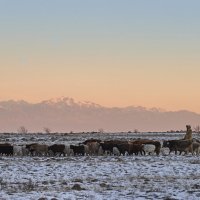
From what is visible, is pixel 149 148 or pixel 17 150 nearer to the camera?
pixel 17 150

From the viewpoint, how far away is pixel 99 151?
110 ft

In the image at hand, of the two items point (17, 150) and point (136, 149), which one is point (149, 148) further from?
point (17, 150)

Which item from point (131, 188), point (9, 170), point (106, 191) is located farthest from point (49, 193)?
point (9, 170)

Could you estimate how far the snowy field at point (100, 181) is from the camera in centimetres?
1519

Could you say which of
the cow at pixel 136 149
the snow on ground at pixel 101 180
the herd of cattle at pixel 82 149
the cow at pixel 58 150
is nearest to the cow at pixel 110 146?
the herd of cattle at pixel 82 149

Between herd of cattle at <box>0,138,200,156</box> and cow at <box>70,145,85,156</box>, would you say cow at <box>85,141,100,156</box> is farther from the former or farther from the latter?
cow at <box>70,145,85,156</box>

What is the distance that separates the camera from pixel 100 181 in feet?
62.2

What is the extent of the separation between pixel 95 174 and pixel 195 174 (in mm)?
4441

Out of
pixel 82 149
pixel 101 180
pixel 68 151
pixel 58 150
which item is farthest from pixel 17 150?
pixel 101 180

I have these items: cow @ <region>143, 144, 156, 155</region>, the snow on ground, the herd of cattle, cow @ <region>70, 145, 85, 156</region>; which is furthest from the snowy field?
cow @ <region>70, 145, 85, 156</region>

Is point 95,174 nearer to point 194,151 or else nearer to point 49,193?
point 49,193

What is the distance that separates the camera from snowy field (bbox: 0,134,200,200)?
15188mm

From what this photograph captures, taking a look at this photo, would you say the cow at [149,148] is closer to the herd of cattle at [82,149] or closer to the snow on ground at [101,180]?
the herd of cattle at [82,149]

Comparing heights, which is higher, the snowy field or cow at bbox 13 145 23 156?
cow at bbox 13 145 23 156
